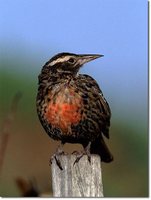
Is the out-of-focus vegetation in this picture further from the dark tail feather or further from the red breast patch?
the red breast patch

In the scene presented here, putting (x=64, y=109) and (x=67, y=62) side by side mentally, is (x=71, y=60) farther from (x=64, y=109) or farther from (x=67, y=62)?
(x=64, y=109)

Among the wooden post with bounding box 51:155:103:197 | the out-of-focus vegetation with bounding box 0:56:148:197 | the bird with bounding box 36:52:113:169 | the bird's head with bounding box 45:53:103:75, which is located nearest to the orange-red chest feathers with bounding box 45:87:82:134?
the bird with bounding box 36:52:113:169

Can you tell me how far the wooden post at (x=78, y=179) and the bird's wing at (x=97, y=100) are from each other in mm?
609

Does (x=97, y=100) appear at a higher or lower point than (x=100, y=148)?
higher

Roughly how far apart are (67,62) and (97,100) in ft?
0.73

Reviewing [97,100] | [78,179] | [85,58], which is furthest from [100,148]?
[78,179]

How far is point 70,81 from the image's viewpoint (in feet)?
9.45

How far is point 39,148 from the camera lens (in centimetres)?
328

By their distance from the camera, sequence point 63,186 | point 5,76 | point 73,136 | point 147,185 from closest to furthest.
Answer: point 63,186 < point 73,136 < point 147,185 < point 5,76

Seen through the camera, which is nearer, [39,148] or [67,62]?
[67,62]

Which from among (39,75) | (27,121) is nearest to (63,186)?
(39,75)

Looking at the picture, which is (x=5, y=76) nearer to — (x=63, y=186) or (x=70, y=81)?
(x=70, y=81)

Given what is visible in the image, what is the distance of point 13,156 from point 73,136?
61 cm

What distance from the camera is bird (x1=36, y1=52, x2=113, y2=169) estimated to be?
2789 mm
